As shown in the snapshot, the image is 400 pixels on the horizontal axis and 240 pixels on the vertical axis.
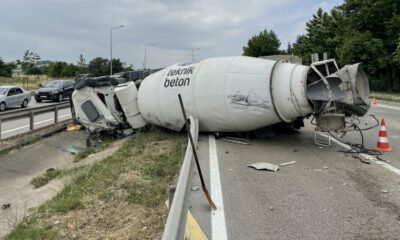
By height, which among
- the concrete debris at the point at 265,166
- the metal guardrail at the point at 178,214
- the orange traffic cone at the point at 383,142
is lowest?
the concrete debris at the point at 265,166

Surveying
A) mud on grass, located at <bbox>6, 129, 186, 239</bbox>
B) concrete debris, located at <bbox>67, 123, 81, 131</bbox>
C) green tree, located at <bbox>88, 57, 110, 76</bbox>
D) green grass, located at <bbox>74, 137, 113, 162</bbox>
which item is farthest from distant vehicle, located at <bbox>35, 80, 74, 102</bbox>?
green tree, located at <bbox>88, 57, 110, 76</bbox>

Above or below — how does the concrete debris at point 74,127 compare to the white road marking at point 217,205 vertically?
below

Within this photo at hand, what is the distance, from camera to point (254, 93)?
9219 mm

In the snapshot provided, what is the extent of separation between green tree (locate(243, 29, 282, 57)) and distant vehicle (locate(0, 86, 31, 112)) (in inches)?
2511

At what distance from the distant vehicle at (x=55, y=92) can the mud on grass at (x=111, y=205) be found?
82.5 feet

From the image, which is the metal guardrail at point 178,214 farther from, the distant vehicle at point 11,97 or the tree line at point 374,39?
the tree line at point 374,39

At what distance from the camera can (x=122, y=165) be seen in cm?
829

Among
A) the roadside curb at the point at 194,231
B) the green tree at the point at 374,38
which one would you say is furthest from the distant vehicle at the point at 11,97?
the green tree at the point at 374,38

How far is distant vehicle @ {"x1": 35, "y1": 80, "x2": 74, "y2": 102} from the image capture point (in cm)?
3200

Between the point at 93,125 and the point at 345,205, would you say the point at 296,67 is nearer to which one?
the point at 345,205

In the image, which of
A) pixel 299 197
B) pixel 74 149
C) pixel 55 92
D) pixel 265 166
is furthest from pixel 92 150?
pixel 55 92

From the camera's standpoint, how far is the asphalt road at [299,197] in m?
4.51

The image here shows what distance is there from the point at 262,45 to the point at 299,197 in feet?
279

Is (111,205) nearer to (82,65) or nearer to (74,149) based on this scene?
(74,149)
